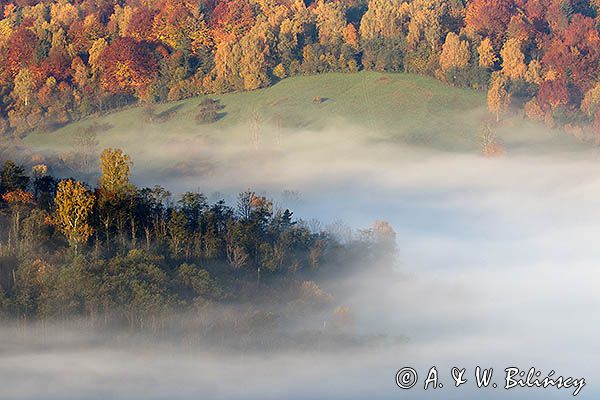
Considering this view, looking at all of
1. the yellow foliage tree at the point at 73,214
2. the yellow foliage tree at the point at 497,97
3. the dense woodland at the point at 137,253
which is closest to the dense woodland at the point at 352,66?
the yellow foliage tree at the point at 497,97

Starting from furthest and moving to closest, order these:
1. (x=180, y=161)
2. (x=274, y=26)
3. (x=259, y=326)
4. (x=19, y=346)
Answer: (x=274, y=26) < (x=180, y=161) < (x=259, y=326) < (x=19, y=346)

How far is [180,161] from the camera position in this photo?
18488 cm

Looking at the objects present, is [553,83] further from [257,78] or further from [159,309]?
[159,309]

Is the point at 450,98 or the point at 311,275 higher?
the point at 450,98

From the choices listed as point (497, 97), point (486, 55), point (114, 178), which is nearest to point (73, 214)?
point (114, 178)

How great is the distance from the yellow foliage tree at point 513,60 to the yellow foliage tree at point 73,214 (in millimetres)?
71856

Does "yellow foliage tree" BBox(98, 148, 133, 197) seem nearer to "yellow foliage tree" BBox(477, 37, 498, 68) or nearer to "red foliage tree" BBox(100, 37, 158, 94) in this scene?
"red foliage tree" BBox(100, 37, 158, 94)

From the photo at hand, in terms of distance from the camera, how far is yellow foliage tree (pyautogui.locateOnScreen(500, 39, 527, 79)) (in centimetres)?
18988

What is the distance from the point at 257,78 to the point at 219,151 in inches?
455

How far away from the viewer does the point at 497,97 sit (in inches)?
7288

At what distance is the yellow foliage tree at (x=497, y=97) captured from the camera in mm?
185125

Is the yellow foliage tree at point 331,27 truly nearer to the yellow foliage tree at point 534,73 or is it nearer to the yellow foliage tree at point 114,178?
the yellow foliage tree at point 534,73

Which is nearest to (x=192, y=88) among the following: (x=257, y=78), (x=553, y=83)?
(x=257, y=78)

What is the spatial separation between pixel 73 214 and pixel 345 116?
6437 centimetres
